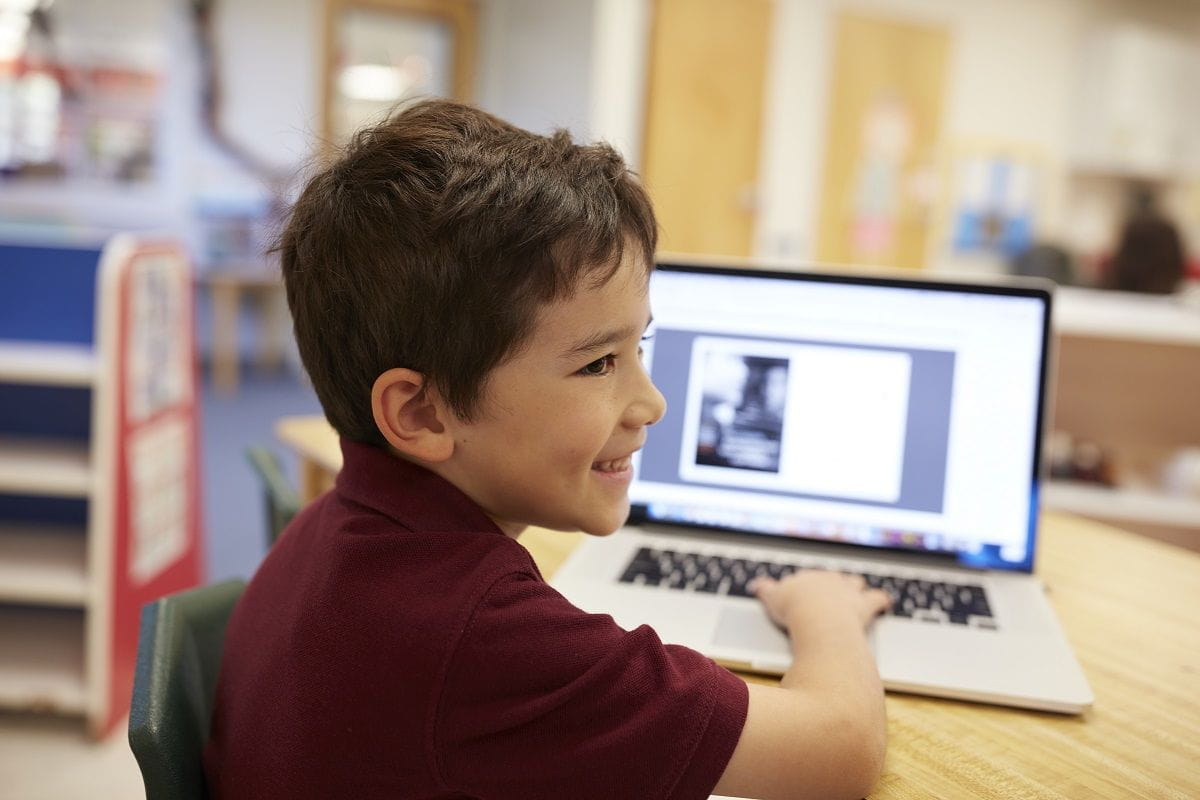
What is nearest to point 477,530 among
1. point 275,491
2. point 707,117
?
point 275,491

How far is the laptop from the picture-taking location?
1041 millimetres

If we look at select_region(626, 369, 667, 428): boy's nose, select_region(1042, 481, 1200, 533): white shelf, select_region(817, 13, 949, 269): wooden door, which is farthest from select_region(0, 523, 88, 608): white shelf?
select_region(817, 13, 949, 269): wooden door

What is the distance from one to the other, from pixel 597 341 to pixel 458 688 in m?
0.24

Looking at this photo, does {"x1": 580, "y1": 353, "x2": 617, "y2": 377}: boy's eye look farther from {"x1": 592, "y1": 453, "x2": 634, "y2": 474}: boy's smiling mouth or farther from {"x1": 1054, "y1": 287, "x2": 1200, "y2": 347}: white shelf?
{"x1": 1054, "y1": 287, "x2": 1200, "y2": 347}: white shelf

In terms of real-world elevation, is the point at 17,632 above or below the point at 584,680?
below

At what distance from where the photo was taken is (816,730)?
0.66 meters

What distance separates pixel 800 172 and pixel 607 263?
14.7 ft

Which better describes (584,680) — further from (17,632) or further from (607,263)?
(17,632)

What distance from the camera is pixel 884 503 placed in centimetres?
106

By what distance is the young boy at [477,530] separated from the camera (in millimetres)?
595

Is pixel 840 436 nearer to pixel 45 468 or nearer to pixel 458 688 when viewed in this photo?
pixel 458 688

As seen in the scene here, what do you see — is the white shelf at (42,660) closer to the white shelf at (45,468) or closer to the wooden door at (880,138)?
the white shelf at (45,468)

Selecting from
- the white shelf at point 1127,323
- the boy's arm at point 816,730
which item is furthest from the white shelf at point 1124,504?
the boy's arm at point 816,730

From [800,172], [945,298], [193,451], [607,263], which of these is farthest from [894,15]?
[607,263]
